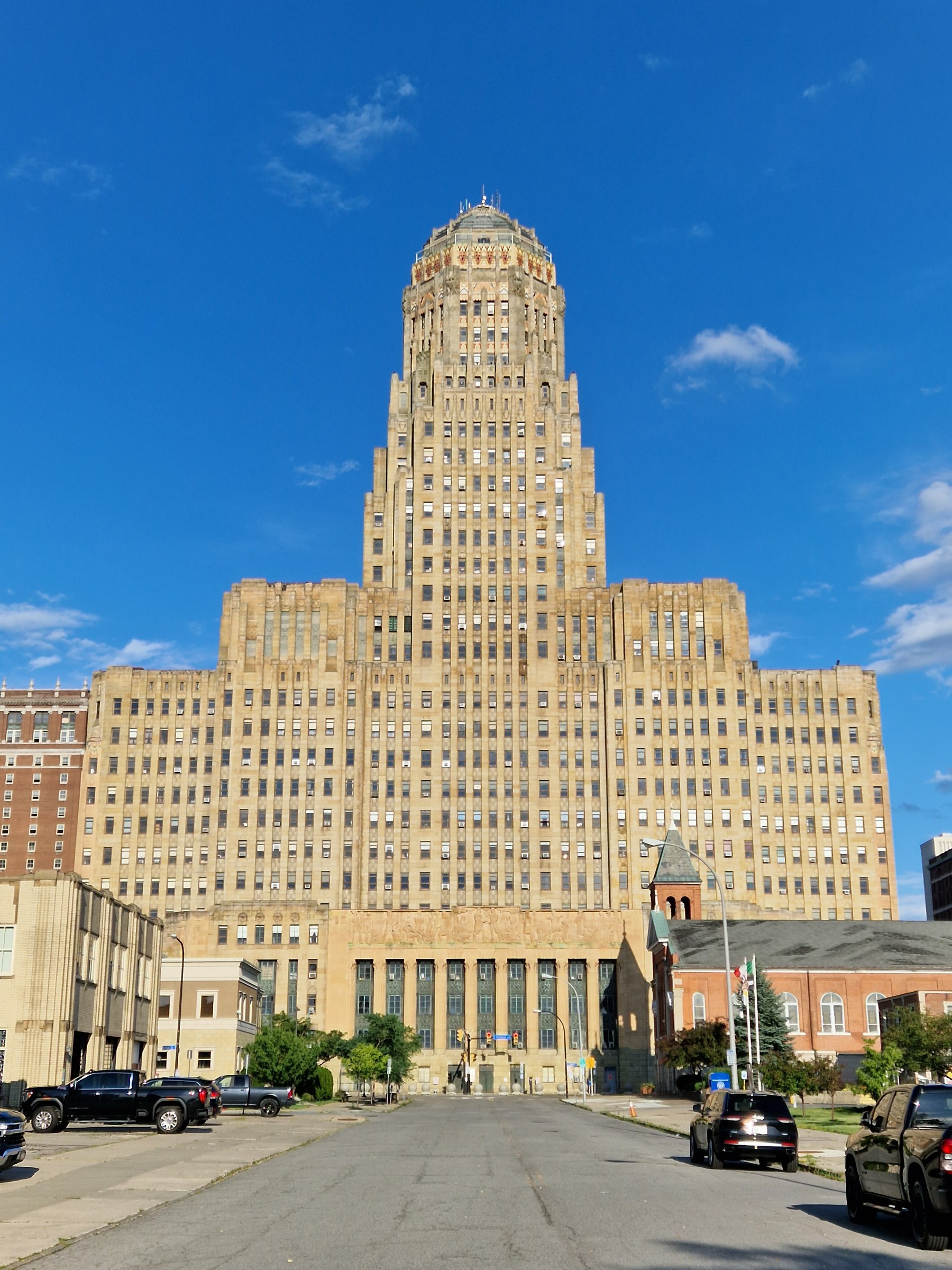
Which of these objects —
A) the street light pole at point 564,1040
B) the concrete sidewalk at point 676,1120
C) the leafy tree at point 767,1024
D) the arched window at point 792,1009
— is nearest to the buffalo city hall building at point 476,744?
the street light pole at point 564,1040

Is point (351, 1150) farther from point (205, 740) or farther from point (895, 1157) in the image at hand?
point (205, 740)

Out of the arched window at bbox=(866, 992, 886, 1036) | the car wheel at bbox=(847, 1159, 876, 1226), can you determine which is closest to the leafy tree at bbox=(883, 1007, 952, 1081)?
the arched window at bbox=(866, 992, 886, 1036)

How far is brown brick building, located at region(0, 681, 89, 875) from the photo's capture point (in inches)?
7333

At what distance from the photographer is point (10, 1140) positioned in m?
27.2

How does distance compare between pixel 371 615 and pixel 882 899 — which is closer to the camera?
pixel 882 899

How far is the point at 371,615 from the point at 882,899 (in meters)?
65.0

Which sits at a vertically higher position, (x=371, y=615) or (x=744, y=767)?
(x=371, y=615)

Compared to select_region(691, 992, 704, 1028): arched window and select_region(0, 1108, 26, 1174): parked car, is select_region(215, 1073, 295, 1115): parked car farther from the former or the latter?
select_region(691, 992, 704, 1028): arched window

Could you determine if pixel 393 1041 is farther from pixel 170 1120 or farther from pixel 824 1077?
pixel 170 1120

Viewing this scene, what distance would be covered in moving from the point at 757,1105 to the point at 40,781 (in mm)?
172849

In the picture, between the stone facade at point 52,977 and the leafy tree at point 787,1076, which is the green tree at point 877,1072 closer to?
the leafy tree at point 787,1076

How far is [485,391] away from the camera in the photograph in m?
164

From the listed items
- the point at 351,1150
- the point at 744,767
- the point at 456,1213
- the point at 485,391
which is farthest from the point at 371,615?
the point at 456,1213

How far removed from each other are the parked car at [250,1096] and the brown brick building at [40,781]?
→ 124067 millimetres
